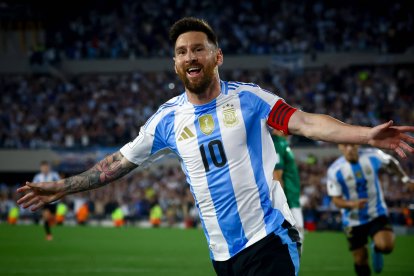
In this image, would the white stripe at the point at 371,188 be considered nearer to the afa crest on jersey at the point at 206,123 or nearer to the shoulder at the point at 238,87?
the shoulder at the point at 238,87

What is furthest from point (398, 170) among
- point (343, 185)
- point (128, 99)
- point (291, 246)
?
point (128, 99)

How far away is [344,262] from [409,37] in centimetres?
2735

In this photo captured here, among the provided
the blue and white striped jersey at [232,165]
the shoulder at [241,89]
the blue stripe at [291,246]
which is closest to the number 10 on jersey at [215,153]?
the blue and white striped jersey at [232,165]

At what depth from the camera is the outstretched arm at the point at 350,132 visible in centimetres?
457

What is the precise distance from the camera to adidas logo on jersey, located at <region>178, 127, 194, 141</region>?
5.52 metres

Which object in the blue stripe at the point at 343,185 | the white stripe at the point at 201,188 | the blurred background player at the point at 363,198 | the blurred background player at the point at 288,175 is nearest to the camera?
the white stripe at the point at 201,188

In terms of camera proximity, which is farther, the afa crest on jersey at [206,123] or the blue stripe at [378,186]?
the blue stripe at [378,186]

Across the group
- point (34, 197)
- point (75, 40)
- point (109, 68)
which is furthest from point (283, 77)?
point (34, 197)

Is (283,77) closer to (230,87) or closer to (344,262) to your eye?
(344,262)

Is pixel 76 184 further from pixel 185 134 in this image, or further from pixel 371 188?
pixel 371 188

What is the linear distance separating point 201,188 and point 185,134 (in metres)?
0.41

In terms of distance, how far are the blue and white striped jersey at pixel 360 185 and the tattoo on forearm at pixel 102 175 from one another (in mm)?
7360

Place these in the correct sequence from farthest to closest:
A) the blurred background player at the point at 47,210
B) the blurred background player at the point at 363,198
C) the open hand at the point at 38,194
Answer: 1. the blurred background player at the point at 47,210
2. the blurred background player at the point at 363,198
3. the open hand at the point at 38,194

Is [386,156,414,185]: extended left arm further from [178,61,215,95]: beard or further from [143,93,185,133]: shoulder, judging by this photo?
[178,61,215,95]: beard
